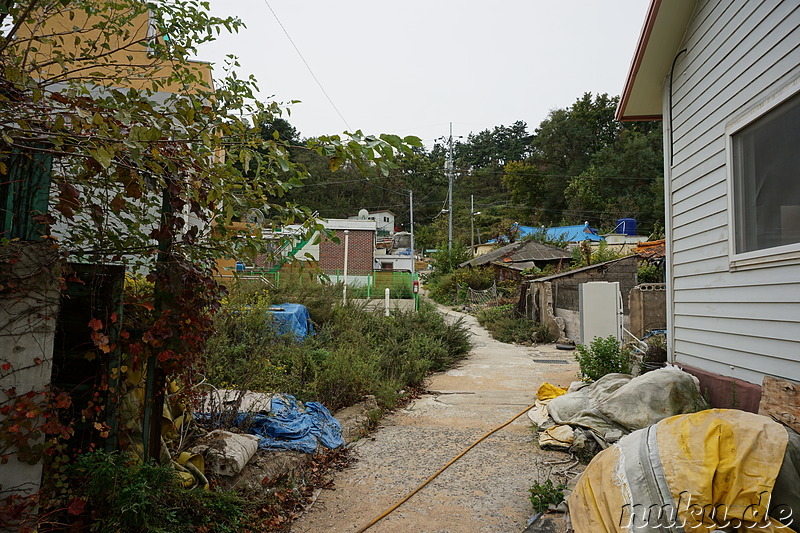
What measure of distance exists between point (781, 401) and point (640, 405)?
1.36 m

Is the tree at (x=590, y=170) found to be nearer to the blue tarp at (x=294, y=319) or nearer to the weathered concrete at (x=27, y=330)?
the blue tarp at (x=294, y=319)

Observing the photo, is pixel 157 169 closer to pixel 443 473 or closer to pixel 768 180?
pixel 443 473

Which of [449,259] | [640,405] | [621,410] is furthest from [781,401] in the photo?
[449,259]

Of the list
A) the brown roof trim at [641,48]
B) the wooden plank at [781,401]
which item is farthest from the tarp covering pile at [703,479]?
the brown roof trim at [641,48]

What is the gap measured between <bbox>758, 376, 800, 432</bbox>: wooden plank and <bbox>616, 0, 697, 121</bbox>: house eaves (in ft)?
12.7

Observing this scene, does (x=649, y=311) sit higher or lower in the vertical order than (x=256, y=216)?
lower

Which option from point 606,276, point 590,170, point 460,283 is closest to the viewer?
point 606,276

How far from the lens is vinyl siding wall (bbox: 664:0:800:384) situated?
3.86 meters

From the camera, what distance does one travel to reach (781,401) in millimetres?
3617

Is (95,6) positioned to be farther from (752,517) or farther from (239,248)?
(752,517)

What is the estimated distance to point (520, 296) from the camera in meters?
18.7

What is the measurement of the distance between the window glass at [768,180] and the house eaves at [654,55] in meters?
1.81

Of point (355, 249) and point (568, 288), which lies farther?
point (355, 249)

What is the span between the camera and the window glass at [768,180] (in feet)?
12.3
